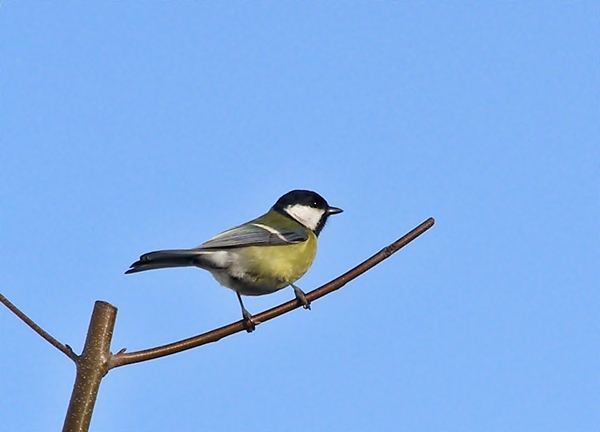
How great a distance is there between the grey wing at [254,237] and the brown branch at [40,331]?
2.25 metres

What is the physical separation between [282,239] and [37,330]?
287 centimetres

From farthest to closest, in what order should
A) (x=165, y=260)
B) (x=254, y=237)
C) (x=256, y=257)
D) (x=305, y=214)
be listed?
1. (x=305, y=214)
2. (x=254, y=237)
3. (x=256, y=257)
4. (x=165, y=260)

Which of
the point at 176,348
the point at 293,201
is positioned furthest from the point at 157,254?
the point at 293,201

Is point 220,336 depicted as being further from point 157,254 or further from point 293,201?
point 293,201

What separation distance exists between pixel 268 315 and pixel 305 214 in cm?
268

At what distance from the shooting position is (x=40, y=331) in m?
1.87

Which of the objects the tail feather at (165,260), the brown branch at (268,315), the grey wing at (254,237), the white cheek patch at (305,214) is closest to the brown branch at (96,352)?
the brown branch at (268,315)

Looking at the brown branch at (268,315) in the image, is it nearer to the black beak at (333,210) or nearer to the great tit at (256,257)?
the great tit at (256,257)

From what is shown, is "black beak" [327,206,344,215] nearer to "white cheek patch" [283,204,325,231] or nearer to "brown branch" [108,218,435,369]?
"white cheek patch" [283,204,325,231]

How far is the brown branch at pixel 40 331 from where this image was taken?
5.87 feet

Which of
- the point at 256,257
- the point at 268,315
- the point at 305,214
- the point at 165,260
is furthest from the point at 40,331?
the point at 305,214

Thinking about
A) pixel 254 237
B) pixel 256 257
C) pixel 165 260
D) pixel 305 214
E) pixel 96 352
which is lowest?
pixel 96 352

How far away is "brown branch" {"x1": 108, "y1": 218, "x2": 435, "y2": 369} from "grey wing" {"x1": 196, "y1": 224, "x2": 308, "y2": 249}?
1.41 m

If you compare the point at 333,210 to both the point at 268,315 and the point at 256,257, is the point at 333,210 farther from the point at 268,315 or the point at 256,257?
the point at 268,315
